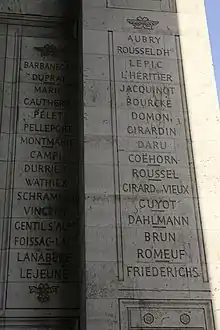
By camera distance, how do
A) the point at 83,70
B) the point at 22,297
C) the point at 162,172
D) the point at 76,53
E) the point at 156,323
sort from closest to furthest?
the point at 156,323 < the point at 22,297 < the point at 162,172 < the point at 83,70 < the point at 76,53

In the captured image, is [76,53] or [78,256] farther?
[76,53]

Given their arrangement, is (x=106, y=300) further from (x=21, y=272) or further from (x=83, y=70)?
(x=83, y=70)

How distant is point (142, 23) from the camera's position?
10.0 meters

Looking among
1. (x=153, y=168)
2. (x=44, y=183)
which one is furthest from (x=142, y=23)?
(x=44, y=183)

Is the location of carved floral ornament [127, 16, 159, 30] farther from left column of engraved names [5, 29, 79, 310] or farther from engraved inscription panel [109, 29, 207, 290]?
left column of engraved names [5, 29, 79, 310]

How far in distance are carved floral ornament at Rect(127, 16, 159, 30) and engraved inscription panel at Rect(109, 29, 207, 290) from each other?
65 mm

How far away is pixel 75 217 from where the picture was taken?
873 centimetres

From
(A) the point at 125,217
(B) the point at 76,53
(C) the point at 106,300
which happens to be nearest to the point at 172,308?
(C) the point at 106,300

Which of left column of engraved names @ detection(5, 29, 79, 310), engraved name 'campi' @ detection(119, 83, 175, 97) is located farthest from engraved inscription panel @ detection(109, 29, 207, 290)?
left column of engraved names @ detection(5, 29, 79, 310)

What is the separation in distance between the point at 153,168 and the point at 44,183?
1.72 m

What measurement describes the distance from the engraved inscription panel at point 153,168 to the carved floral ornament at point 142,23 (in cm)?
6

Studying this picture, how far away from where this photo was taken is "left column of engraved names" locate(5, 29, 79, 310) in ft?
26.7

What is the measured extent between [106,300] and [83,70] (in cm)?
382

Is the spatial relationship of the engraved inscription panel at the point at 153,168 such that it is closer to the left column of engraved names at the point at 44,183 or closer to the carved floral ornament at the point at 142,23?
the carved floral ornament at the point at 142,23
